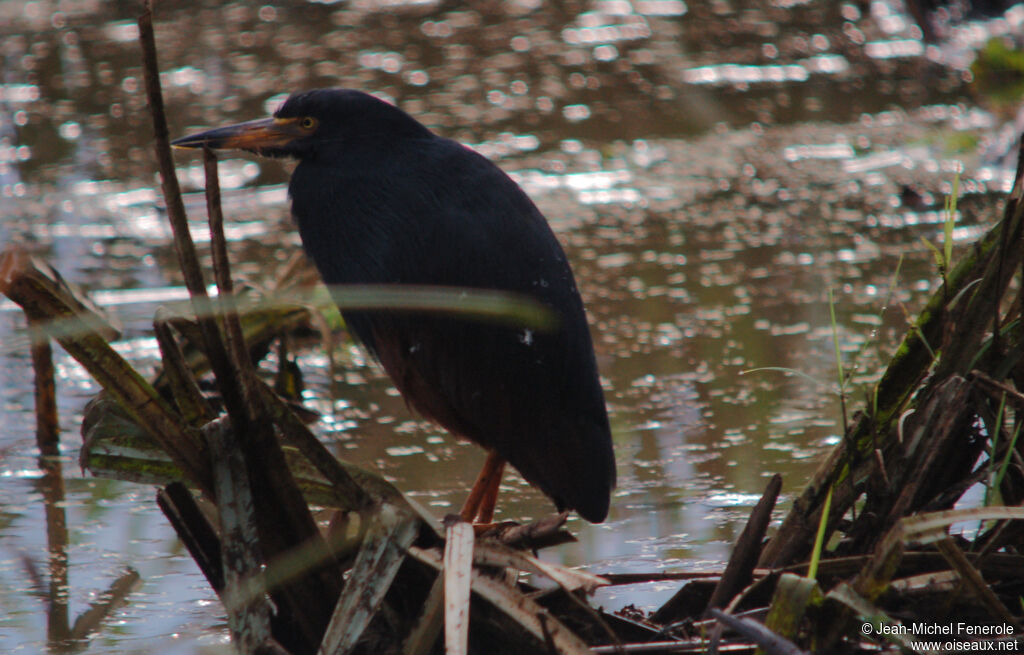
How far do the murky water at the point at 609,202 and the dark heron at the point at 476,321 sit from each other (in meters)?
0.24

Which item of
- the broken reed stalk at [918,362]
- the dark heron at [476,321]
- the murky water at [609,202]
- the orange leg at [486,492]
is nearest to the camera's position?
the broken reed stalk at [918,362]

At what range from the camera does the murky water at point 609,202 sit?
9.84 feet

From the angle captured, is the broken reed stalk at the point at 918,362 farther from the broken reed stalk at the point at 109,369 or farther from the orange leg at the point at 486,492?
the broken reed stalk at the point at 109,369

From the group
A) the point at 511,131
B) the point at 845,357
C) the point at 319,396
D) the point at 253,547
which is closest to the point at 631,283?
the point at 845,357

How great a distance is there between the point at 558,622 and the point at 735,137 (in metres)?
4.45

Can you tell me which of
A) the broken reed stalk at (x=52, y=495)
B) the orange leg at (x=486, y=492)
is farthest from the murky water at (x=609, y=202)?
the orange leg at (x=486, y=492)

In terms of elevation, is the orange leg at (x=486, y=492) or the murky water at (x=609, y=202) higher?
the orange leg at (x=486, y=492)

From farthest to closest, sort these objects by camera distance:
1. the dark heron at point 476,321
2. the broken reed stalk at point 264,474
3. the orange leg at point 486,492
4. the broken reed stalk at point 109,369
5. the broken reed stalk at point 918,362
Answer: the orange leg at point 486,492 < the dark heron at point 476,321 < the broken reed stalk at point 918,362 < the broken reed stalk at point 109,369 < the broken reed stalk at point 264,474

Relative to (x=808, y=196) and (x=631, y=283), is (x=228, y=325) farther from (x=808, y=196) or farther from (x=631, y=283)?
(x=808, y=196)

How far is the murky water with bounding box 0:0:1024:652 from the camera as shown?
2998 mm

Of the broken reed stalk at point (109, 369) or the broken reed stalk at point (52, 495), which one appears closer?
the broken reed stalk at point (109, 369)

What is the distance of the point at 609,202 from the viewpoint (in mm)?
5359

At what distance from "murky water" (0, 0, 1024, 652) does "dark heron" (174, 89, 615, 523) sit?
0.24m

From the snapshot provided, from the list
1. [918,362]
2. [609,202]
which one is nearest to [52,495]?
[918,362]
